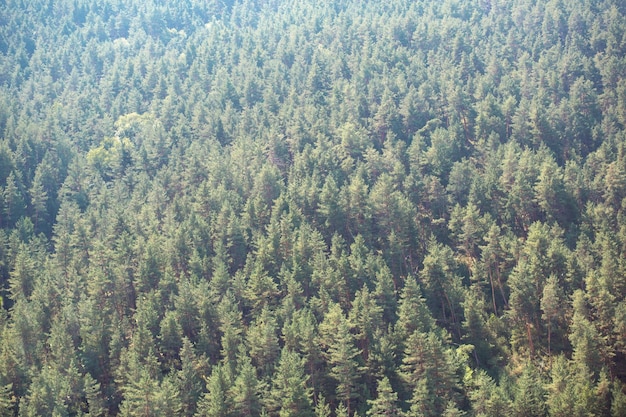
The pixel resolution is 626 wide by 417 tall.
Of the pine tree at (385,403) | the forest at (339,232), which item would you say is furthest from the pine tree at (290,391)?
the pine tree at (385,403)

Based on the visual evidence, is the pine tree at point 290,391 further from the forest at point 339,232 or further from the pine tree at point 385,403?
the pine tree at point 385,403

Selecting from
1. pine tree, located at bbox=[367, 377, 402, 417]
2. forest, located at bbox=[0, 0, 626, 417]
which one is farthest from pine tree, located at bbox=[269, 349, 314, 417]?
pine tree, located at bbox=[367, 377, 402, 417]

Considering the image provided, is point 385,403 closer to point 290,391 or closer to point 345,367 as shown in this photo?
point 345,367

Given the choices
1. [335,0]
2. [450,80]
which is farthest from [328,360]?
[335,0]

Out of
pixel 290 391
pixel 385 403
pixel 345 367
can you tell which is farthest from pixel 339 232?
pixel 385 403

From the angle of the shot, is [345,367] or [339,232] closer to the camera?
[345,367]

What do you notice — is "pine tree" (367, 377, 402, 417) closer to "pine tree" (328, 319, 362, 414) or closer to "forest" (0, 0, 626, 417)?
"forest" (0, 0, 626, 417)

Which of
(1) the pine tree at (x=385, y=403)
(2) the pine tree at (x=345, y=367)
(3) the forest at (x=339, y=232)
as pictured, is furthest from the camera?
(3) the forest at (x=339, y=232)

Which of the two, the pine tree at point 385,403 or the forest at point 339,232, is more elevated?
the forest at point 339,232

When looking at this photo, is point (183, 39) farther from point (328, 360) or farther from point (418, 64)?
point (328, 360)
